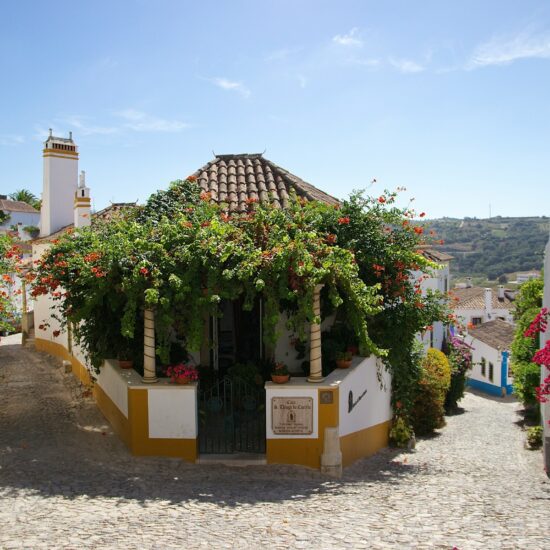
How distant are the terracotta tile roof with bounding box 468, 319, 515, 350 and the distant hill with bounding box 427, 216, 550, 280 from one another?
124 ft

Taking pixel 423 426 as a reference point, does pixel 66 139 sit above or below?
above

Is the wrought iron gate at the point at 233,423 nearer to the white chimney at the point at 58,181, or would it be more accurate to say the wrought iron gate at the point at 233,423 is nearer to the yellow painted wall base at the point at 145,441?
the yellow painted wall base at the point at 145,441

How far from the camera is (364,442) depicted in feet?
36.0

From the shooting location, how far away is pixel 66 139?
20.8 m

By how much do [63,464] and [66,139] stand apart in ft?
48.6

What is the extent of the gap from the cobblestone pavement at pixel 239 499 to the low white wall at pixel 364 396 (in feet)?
2.38

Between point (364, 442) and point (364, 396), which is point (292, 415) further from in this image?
point (364, 442)

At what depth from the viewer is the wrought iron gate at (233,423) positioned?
9.67 metres

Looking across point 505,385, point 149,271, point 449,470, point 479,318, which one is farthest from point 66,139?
point 479,318

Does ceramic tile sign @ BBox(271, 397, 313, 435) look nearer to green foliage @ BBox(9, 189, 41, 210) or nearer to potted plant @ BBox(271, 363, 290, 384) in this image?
potted plant @ BBox(271, 363, 290, 384)

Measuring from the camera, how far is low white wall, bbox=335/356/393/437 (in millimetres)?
9898

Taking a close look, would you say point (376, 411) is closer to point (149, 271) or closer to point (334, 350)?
point (334, 350)

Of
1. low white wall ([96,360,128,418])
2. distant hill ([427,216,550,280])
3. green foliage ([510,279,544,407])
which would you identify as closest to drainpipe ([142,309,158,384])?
low white wall ([96,360,128,418])

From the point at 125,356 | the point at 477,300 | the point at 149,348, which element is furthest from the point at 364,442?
the point at 477,300
